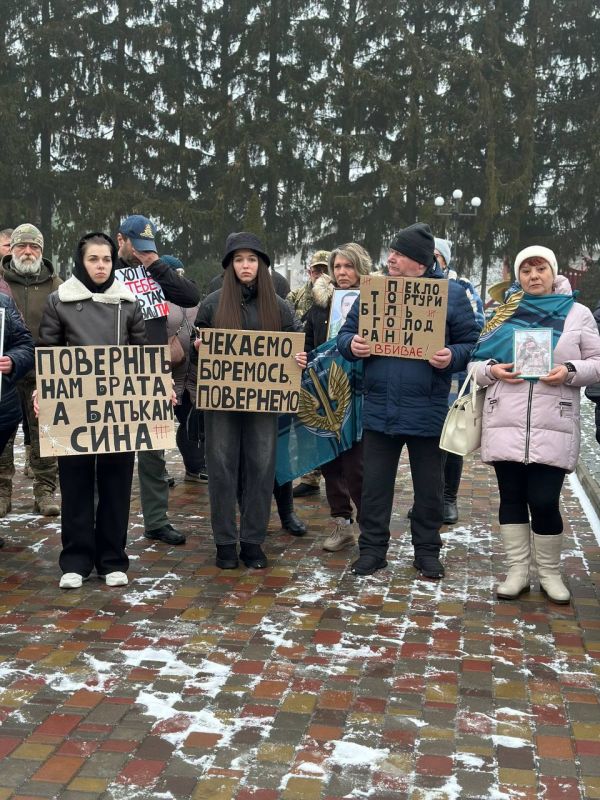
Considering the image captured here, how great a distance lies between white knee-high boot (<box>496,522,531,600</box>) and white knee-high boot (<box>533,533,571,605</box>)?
72 millimetres

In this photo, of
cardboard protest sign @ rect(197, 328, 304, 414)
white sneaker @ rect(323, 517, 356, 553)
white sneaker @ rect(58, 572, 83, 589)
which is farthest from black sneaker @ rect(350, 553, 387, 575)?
white sneaker @ rect(58, 572, 83, 589)

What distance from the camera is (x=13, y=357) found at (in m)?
5.84

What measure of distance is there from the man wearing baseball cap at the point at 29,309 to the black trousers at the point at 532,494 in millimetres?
3449

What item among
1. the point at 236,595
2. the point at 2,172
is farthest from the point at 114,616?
the point at 2,172

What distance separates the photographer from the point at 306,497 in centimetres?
834

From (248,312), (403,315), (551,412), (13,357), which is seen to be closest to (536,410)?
(551,412)

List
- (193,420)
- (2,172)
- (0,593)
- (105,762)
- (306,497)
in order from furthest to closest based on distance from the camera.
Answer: (2,172) < (306,497) < (193,420) < (0,593) < (105,762)

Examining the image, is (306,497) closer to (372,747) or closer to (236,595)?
(236,595)

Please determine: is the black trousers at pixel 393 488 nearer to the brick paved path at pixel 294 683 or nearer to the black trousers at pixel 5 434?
the brick paved path at pixel 294 683

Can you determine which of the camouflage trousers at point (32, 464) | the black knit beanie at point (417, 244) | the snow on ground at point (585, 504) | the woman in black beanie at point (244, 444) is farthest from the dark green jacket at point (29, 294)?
the snow on ground at point (585, 504)

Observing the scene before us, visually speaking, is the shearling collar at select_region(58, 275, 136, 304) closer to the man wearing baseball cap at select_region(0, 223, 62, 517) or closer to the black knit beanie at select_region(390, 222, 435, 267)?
the black knit beanie at select_region(390, 222, 435, 267)

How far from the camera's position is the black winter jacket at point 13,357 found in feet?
19.3

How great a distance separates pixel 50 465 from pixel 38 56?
119 ft

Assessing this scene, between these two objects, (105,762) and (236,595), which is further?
(236,595)
